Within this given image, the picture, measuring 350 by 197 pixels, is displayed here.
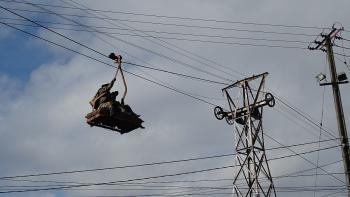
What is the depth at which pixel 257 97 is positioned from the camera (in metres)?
22.6

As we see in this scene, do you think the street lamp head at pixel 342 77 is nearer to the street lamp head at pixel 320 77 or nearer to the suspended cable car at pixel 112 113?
the street lamp head at pixel 320 77

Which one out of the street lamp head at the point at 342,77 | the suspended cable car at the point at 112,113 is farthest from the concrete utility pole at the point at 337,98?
the suspended cable car at the point at 112,113

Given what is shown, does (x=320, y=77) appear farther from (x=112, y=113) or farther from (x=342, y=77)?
(x=112, y=113)

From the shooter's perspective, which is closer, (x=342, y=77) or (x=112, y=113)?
(x=112, y=113)

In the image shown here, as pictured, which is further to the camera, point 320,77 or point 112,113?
point 320,77

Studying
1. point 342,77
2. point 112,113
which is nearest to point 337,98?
point 342,77

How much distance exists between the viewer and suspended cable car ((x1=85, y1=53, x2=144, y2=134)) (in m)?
14.8

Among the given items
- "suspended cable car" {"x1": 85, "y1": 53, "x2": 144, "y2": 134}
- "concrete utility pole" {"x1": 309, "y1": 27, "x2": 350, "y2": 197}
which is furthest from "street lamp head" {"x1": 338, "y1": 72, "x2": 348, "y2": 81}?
"suspended cable car" {"x1": 85, "y1": 53, "x2": 144, "y2": 134}

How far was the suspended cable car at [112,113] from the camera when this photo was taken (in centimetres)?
1482

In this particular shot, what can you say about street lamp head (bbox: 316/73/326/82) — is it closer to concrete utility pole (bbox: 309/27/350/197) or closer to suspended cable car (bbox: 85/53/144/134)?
concrete utility pole (bbox: 309/27/350/197)

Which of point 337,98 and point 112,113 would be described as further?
point 337,98

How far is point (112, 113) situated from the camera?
14773 millimetres

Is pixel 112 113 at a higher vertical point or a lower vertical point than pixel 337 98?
lower

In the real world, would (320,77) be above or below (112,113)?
above
